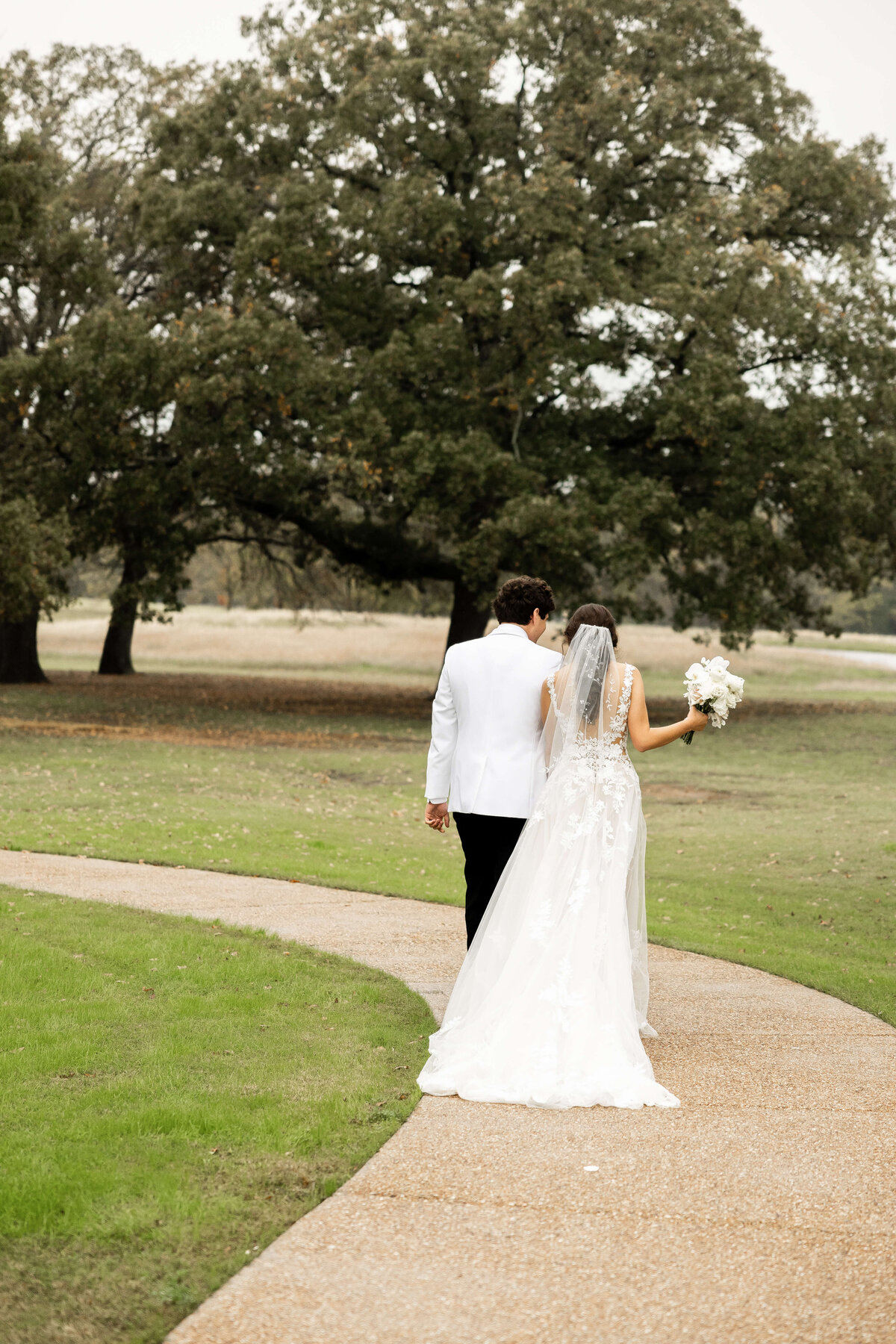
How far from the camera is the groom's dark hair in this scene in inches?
232

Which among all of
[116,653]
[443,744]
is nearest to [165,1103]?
[443,744]

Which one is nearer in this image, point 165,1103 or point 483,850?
point 165,1103

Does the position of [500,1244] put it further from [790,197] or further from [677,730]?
[790,197]

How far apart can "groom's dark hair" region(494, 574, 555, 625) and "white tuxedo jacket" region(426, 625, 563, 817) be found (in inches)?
2.4

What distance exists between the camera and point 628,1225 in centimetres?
381

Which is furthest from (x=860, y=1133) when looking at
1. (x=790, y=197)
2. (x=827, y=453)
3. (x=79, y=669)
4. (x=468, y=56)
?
(x=79, y=669)

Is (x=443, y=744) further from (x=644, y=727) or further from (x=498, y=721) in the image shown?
(x=644, y=727)

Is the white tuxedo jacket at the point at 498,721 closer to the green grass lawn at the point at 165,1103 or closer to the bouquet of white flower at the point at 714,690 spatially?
the bouquet of white flower at the point at 714,690

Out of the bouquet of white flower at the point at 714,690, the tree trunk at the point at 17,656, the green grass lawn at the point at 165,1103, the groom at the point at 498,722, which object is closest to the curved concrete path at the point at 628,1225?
the green grass lawn at the point at 165,1103

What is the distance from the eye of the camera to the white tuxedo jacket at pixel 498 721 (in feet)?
19.4

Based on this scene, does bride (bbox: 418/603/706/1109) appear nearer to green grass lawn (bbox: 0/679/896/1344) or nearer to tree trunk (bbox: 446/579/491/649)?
green grass lawn (bbox: 0/679/896/1344)

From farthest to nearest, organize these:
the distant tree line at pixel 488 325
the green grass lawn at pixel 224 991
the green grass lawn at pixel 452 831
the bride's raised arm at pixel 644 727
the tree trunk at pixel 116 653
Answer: the tree trunk at pixel 116 653, the distant tree line at pixel 488 325, the green grass lawn at pixel 452 831, the bride's raised arm at pixel 644 727, the green grass lawn at pixel 224 991

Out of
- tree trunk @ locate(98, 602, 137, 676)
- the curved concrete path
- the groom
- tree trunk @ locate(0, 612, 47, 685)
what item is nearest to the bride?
the groom

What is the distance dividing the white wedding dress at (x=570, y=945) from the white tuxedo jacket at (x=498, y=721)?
98 millimetres
